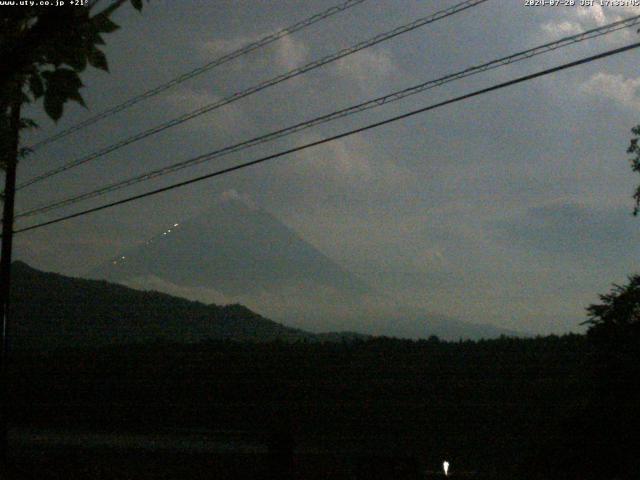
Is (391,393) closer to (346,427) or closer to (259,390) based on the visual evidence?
(346,427)

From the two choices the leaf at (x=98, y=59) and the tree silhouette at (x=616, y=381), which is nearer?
the leaf at (x=98, y=59)

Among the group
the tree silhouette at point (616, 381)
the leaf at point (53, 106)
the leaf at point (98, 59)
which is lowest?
the tree silhouette at point (616, 381)

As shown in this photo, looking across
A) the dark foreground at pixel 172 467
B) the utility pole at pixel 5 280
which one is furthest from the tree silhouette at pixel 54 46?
the utility pole at pixel 5 280

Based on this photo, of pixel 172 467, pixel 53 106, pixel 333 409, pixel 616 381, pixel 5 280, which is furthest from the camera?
pixel 333 409

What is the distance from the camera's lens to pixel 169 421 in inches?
1379

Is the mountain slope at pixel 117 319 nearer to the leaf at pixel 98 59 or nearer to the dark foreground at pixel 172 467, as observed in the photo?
the dark foreground at pixel 172 467

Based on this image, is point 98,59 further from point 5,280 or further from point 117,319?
point 117,319

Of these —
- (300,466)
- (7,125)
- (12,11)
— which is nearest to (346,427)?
(300,466)

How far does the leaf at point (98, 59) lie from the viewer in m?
4.32

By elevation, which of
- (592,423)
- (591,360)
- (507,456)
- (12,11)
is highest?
(12,11)

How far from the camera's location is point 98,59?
435 centimetres

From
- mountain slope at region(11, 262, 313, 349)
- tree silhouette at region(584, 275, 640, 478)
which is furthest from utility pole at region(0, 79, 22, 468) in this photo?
mountain slope at region(11, 262, 313, 349)

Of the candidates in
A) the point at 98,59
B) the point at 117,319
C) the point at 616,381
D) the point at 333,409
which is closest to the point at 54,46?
the point at 98,59

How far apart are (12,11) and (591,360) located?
34.4ft
